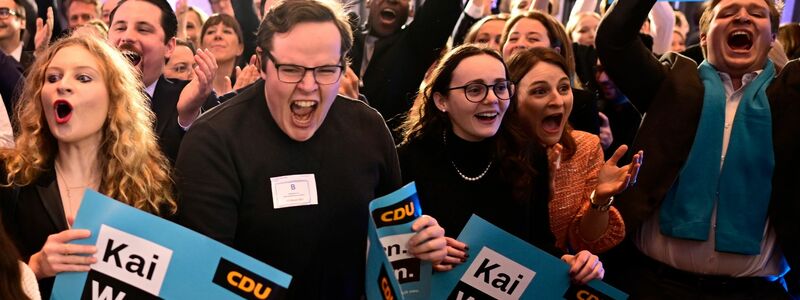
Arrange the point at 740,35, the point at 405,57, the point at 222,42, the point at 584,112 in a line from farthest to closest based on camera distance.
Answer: the point at 222,42 → the point at 405,57 → the point at 584,112 → the point at 740,35

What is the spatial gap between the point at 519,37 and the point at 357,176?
2080 millimetres

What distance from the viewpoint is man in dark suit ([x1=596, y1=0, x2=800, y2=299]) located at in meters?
3.69

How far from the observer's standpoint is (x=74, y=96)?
286 cm

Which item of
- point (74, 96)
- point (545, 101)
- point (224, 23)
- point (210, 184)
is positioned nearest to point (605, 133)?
point (545, 101)

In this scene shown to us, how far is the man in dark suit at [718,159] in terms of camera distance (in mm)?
3686

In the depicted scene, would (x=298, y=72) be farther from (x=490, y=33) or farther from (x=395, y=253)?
(x=490, y=33)

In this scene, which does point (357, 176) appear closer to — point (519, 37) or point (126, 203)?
point (126, 203)

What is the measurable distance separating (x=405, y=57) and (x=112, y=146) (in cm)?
198

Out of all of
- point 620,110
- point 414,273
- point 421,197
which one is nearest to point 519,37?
point 620,110

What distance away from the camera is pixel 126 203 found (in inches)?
111

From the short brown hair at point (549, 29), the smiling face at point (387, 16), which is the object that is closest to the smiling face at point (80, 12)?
the smiling face at point (387, 16)

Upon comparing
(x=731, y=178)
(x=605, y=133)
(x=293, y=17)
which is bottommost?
(x=605, y=133)

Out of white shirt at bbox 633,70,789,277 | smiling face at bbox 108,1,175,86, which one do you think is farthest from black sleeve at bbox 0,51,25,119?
white shirt at bbox 633,70,789,277

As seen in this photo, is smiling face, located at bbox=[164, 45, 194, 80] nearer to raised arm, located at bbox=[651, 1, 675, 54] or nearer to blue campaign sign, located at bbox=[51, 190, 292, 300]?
blue campaign sign, located at bbox=[51, 190, 292, 300]
